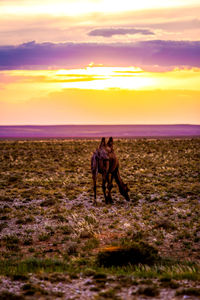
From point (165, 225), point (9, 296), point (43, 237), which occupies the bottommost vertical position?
point (43, 237)

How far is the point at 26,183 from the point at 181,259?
60.0ft

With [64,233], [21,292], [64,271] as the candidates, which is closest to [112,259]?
[64,271]

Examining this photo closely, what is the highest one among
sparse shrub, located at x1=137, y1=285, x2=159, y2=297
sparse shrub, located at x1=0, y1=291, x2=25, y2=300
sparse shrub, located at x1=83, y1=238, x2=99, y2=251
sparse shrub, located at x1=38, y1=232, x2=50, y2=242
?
sparse shrub, located at x1=137, y1=285, x2=159, y2=297

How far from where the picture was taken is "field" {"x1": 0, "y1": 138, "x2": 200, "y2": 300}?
8.70m

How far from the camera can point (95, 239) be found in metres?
14.0

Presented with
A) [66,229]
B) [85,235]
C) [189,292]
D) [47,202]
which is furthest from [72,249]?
[47,202]

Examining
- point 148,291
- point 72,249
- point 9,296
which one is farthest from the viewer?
point 72,249

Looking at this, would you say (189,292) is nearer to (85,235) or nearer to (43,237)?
(85,235)

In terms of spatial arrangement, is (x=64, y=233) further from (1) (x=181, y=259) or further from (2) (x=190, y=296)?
(2) (x=190, y=296)

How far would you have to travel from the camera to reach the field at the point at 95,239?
28.6 ft

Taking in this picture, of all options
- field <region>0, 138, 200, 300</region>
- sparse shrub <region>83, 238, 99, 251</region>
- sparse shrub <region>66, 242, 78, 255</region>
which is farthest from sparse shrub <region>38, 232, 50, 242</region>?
sparse shrub <region>66, 242, 78, 255</region>

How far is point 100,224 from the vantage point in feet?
53.7

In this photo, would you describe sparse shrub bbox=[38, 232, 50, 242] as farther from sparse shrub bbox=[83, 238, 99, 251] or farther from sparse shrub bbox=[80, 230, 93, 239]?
sparse shrub bbox=[83, 238, 99, 251]

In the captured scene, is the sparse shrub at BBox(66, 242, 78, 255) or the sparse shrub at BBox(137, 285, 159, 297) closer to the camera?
the sparse shrub at BBox(137, 285, 159, 297)
